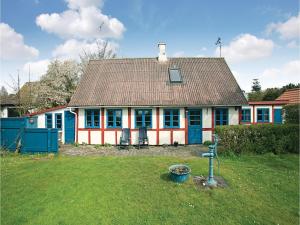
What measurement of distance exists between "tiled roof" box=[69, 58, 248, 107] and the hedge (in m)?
3.80

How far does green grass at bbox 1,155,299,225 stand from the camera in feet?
17.5

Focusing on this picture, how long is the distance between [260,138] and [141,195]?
24.6ft

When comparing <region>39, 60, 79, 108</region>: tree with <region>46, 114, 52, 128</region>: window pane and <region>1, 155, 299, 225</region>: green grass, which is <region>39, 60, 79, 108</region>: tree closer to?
<region>46, 114, 52, 128</region>: window pane

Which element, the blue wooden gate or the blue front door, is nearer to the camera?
the blue wooden gate

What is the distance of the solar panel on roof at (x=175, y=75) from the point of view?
16.3 metres

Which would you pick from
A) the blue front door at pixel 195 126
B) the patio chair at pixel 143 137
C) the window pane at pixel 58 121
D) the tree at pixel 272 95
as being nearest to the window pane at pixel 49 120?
the window pane at pixel 58 121

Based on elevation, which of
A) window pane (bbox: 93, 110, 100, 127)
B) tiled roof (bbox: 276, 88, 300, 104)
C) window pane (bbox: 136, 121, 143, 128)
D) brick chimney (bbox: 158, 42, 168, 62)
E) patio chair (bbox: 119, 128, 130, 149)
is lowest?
patio chair (bbox: 119, 128, 130, 149)

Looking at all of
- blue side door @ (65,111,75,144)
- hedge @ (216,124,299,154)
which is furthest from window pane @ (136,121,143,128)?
hedge @ (216,124,299,154)

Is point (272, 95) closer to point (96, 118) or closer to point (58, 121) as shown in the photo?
point (96, 118)

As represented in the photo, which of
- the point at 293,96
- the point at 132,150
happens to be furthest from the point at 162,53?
the point at 293,96

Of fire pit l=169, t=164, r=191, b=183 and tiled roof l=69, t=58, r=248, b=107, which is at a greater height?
tiled roof l=69, t=58, r=248, b=107

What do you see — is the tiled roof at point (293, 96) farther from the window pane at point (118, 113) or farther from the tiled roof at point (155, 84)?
the window pane at point (118, 113)

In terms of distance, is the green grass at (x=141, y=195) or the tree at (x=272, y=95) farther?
the tree at (x=272, y=95)

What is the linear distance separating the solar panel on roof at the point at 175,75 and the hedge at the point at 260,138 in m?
6.36
